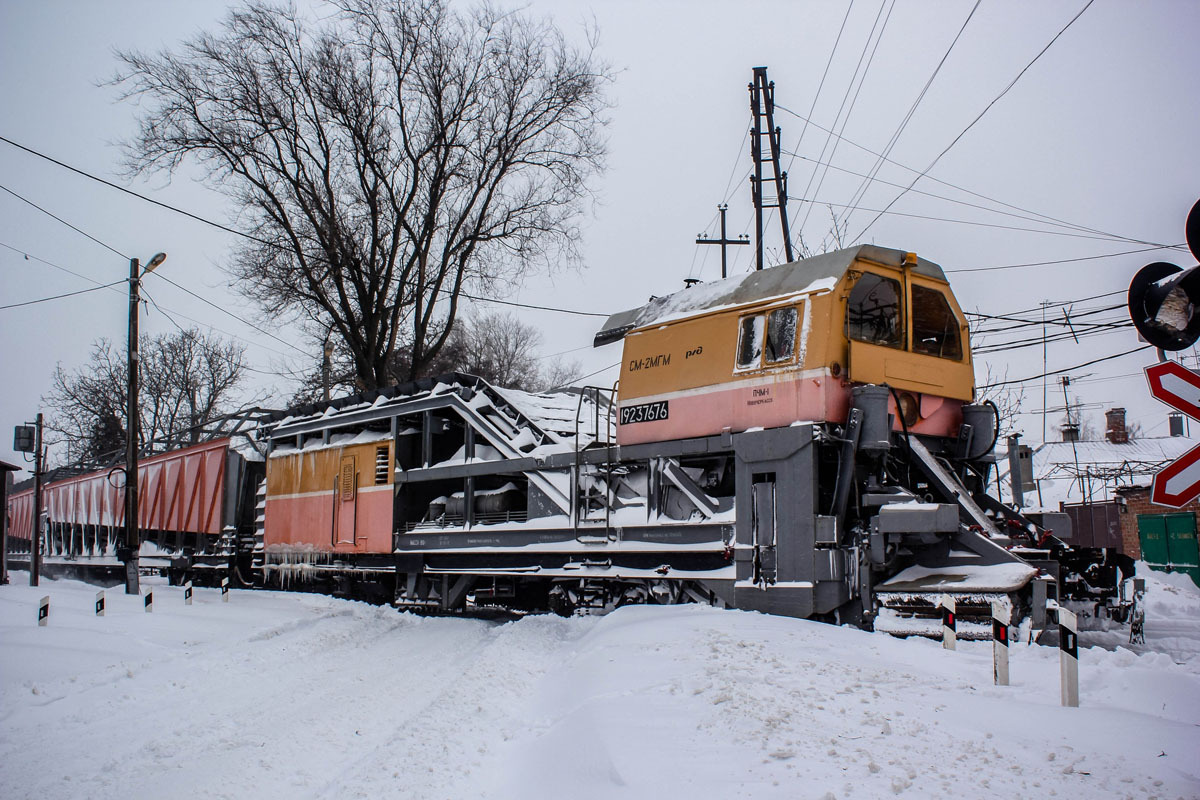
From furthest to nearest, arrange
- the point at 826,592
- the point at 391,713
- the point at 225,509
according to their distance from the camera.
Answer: the point at 225,509
the point at 826,592
the point at 391,713

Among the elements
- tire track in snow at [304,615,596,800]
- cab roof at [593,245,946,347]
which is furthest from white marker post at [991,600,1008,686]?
cab roof at [593,245,946,347]

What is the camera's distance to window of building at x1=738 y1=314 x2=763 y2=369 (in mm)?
8742

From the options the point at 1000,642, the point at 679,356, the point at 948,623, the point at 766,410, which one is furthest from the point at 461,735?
the point at 679,356

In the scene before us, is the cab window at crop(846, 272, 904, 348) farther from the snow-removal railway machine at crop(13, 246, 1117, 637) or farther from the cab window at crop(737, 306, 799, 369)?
the cab window at crop(737, 306, 799, 369)

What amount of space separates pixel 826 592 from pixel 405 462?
7.47 metres

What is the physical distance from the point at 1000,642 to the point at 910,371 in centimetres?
359

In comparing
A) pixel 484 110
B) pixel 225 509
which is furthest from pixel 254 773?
pixel 484 110

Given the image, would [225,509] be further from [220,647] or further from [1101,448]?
[1101,448]

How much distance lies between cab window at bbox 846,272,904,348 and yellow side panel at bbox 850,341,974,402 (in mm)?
228

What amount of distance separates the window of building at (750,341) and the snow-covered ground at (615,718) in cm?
251

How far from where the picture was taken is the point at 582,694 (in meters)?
5.87

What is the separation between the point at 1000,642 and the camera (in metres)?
5.78

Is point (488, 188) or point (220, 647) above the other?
point (488, 188)

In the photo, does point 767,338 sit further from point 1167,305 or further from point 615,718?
point 615,718
